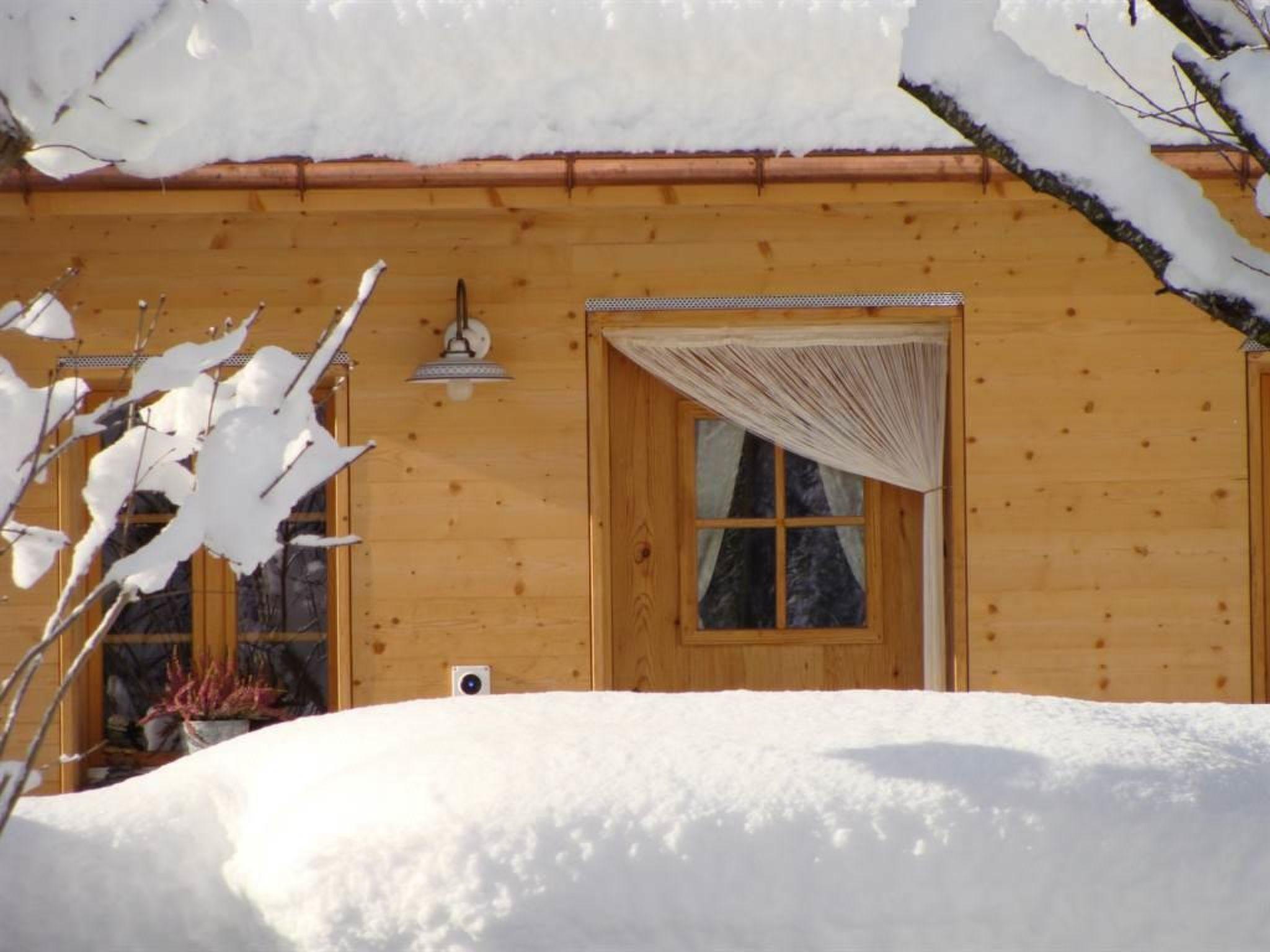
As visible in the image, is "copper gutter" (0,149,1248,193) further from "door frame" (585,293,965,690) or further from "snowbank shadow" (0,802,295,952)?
"snowbank shadow" (0,802,295,952)

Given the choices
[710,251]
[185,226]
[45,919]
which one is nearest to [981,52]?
[45,919]

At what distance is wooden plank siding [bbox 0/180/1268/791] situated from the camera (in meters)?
6.06

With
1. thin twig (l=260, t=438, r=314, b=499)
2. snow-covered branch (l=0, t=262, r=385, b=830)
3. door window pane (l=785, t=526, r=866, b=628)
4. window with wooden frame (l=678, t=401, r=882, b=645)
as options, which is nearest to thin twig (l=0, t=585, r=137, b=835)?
snow-covered branch (l=0, t=262, r=385, b=830)

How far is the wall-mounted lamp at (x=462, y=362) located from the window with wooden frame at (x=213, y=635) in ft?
2.09

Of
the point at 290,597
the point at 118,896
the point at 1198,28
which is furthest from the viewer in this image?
the point at 290,597

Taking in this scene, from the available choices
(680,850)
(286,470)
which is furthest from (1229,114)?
(286,470)

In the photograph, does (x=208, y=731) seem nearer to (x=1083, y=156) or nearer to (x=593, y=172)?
(x=593, y=172)

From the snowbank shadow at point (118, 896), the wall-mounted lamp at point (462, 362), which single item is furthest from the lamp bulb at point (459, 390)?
the snowbank shadow at point (118, 896)

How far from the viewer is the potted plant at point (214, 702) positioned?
5.95 meters

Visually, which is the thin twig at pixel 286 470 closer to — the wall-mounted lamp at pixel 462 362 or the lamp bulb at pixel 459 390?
the wall-mounted lamp at pixel 462 362

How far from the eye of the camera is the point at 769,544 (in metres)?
6.45

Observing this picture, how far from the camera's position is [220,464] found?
1.34 meters

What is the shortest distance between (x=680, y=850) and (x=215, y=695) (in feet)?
15.7

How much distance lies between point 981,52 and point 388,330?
4255mm
